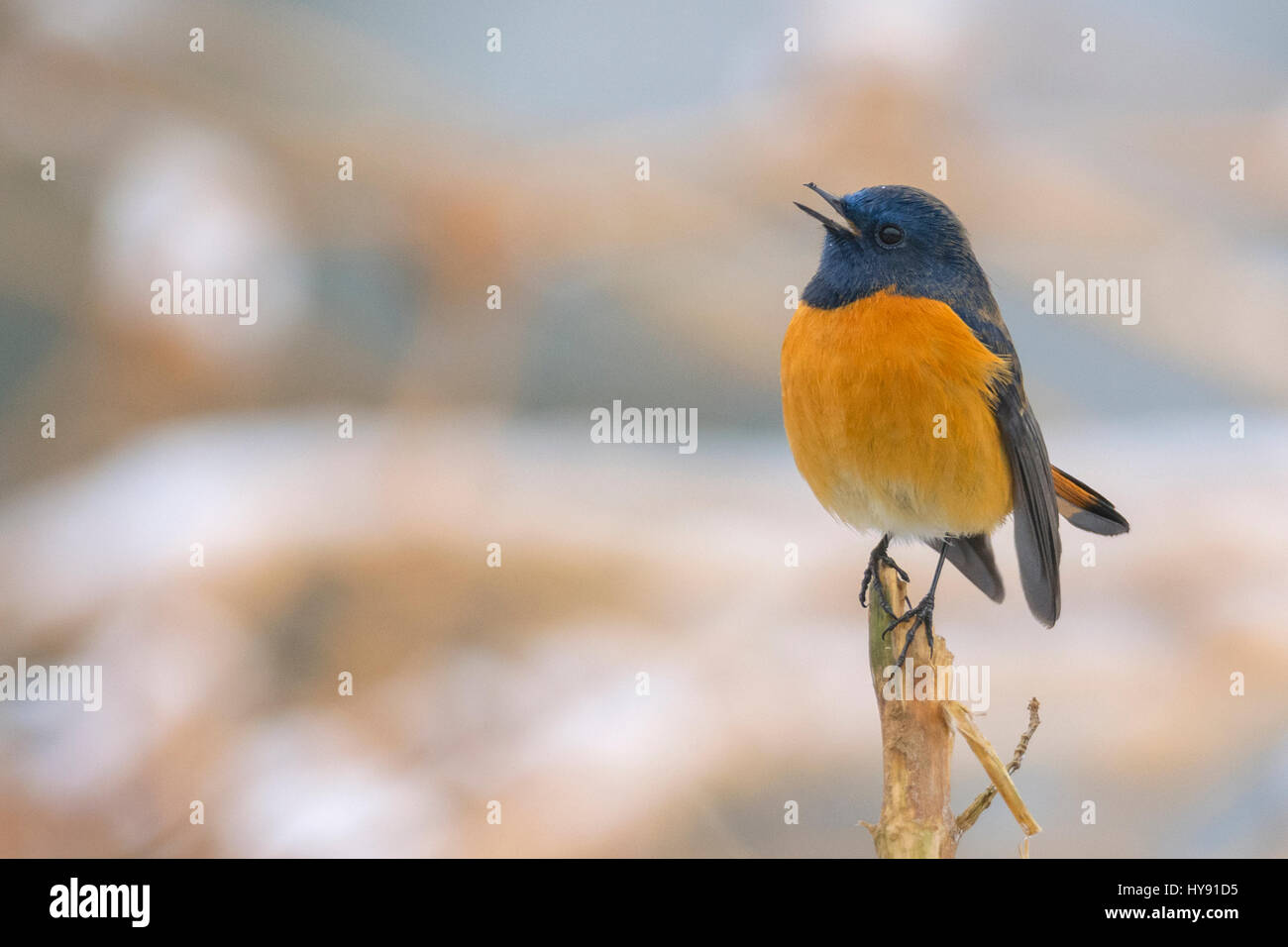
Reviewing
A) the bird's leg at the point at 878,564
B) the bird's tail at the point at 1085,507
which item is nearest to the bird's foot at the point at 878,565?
the bird's leg at the point at 878,564

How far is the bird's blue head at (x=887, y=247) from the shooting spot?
7.90ft

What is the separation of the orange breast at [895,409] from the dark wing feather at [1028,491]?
0.05 metres

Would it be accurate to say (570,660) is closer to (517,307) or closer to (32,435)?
(517,307)

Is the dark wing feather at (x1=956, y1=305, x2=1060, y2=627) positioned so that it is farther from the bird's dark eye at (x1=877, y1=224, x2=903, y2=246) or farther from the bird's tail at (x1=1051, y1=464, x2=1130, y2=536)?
the bird's dark eye at (x1=877, y1=224, x2=903, y2=246)

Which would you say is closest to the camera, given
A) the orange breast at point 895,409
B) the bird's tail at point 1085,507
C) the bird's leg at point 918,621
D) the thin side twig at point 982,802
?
the thin side twig at point 982,802

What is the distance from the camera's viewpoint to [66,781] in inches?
160

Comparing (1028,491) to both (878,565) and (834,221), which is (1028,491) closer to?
(878,565)

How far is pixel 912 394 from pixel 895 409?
5 cm

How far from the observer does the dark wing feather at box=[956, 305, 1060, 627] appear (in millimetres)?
2549

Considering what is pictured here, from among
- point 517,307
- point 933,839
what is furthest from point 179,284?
point 933,839

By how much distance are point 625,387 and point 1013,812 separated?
9.70ft

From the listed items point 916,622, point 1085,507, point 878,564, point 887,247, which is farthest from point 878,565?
point 887,247

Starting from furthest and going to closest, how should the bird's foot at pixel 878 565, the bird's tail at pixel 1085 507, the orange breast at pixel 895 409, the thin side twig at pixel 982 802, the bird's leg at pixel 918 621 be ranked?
the bird's tail at pixel 1085 507 → the bird's foot at pixel 878 565 → the orange breast at pixel 895 409 → the bird's leg at pixel 918 621 → the thin side twig at pixel 982 802

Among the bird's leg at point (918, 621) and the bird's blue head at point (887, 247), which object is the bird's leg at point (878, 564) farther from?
the bird's blue head at point (887, 247)
